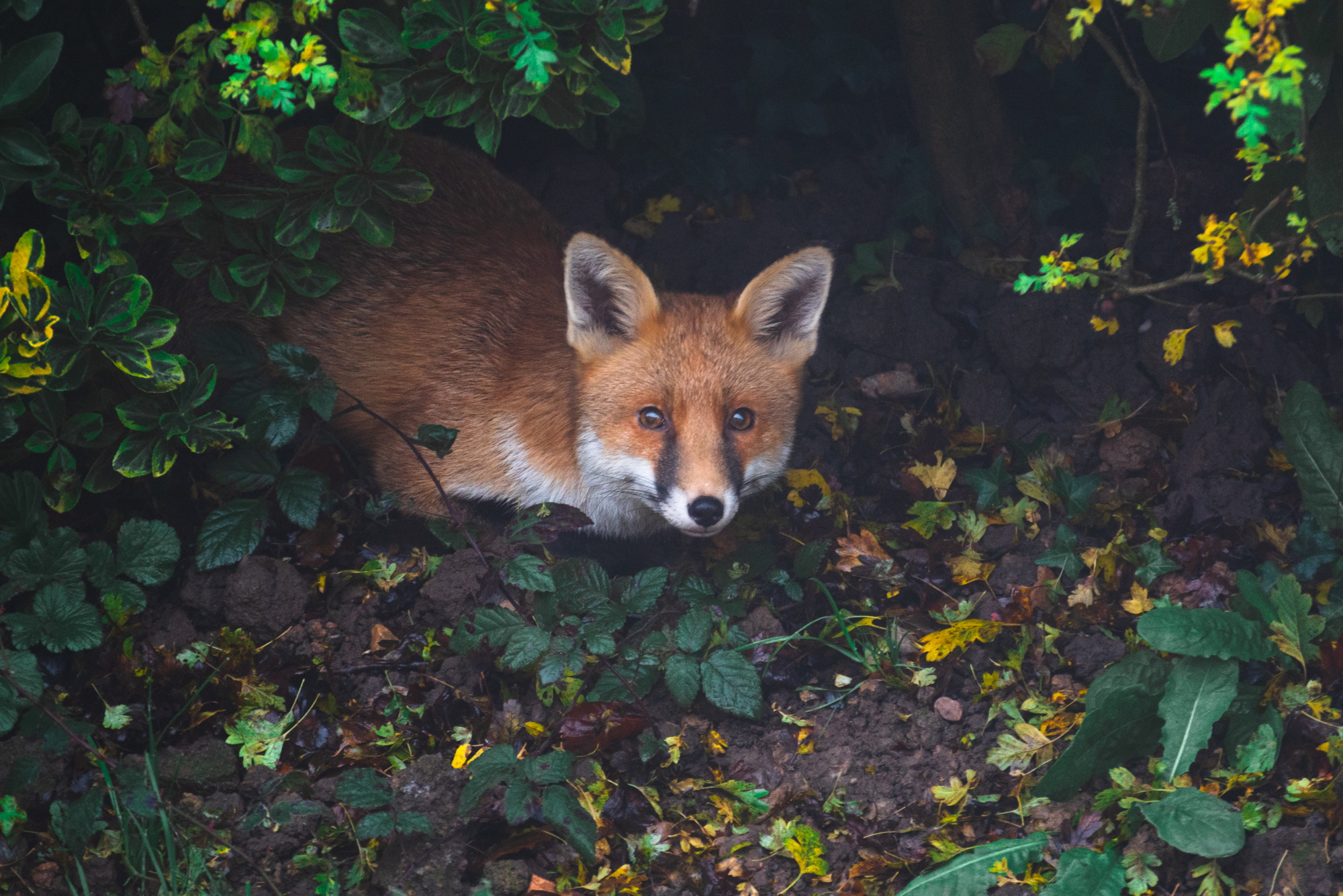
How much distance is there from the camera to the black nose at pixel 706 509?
9.63ft

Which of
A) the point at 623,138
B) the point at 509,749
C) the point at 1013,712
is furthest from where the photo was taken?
the point at 623,138

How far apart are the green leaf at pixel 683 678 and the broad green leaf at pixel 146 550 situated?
5.29ft

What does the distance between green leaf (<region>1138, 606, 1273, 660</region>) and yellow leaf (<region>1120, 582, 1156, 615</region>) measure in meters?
0.46

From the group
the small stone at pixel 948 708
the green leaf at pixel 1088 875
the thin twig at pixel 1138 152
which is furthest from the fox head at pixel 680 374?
the green leaf at pixel 1088 875

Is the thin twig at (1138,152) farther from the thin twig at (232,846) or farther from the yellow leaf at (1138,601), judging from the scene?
the thin twig at (232,846)

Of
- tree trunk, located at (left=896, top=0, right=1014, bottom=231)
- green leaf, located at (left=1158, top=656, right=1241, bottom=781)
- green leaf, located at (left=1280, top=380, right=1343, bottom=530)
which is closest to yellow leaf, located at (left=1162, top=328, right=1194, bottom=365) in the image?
green leaf, located at (left=1280, top=380, right=1343, bottom=530)

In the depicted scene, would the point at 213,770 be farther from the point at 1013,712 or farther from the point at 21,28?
the point at 21,28

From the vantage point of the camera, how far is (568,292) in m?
3.21

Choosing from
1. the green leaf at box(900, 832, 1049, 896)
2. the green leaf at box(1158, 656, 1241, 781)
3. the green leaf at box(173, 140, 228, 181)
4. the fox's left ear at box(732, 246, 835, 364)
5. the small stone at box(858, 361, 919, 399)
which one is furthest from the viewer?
the small stone at box(858, 361, 919, 399)

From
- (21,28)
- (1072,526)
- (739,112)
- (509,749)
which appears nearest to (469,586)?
(509,749)

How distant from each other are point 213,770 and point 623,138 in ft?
10.3

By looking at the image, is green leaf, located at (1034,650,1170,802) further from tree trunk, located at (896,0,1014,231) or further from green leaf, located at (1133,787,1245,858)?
tree trunk, located at (896,0,1014,231)

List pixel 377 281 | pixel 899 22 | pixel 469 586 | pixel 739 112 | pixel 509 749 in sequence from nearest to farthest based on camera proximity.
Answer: pixel 509 749
pixel 469 586
pixel 377 281
pixel 899 22
pixel 739 112

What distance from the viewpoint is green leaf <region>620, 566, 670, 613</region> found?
2.97m
